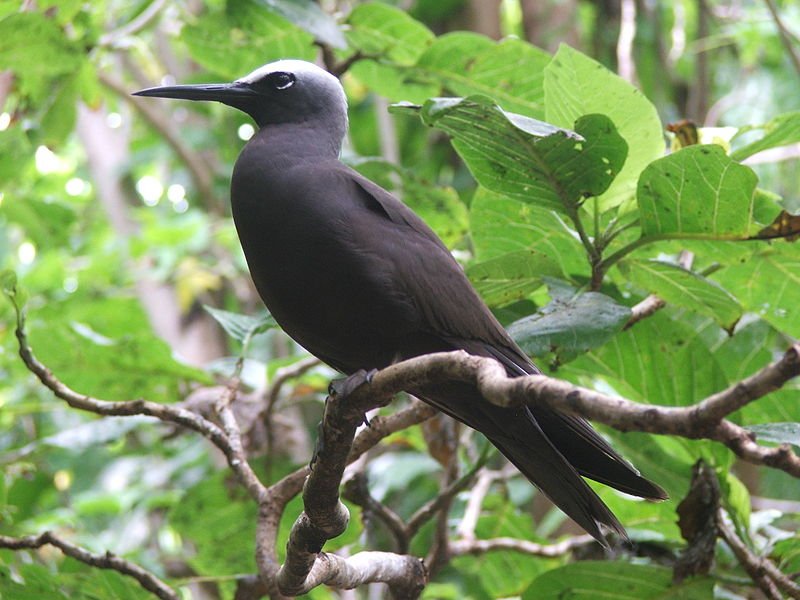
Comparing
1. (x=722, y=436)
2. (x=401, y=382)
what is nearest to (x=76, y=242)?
(x=401, y=382)

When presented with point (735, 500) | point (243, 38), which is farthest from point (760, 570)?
point (243, 38)

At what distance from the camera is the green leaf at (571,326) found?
2369 mm

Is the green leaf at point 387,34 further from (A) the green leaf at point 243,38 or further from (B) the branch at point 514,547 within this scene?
(B) the branch at point 514,547

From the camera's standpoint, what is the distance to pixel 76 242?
6480 millimetres

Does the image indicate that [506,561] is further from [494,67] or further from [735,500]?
[494,67]

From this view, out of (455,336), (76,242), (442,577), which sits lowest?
(442,577)

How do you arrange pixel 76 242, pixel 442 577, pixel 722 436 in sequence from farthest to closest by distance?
pixel 76 242, pixel 442 577, pixel 722 436

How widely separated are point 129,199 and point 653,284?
162 inches

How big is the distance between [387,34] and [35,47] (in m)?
1.18

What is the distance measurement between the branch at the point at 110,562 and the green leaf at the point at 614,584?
3.22 ft

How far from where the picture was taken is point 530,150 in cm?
244

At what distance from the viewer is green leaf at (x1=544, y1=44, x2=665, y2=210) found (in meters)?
2.54

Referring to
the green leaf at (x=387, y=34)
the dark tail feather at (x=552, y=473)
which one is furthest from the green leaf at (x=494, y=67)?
the dark tail feather at (x=552, y=473)

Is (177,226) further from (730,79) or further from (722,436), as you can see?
(722,436)
